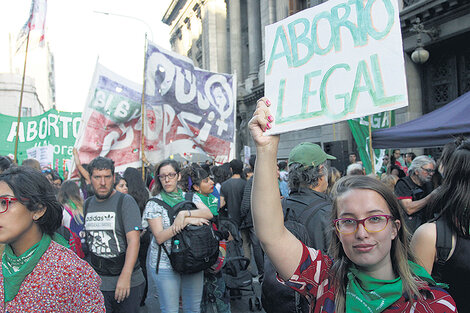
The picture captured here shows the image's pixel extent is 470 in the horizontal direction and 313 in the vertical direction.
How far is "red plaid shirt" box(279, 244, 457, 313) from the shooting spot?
150 cm

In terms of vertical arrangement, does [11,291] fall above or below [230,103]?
below

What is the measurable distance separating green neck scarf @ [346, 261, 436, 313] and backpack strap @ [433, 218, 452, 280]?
20.6 inches

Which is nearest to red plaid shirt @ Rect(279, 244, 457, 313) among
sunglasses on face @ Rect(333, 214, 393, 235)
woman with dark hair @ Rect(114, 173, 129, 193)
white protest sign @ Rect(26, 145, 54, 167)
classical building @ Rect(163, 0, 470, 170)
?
sunglasses on face @ Rect(333, 214, 393, 235)

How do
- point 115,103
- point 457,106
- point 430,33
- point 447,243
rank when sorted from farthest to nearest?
1. point 430,33
2. point 115,103
3. point 457,106
4. point 447,243

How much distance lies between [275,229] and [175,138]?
6.24 metres

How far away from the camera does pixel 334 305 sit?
1.61m

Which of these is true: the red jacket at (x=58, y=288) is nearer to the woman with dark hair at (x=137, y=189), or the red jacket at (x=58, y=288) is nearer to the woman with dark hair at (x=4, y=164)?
the woman with dark hair at (x=4, y=164)

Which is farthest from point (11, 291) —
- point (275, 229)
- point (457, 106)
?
point (457, 106)

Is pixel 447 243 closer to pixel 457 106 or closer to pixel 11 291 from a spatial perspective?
pixel 11 291

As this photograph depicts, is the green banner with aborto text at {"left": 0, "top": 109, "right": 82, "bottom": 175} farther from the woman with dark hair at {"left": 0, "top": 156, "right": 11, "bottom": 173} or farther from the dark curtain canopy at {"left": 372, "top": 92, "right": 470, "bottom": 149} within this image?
the dark curtain canopy at {"left": 372, "top": 92, "right": 470, "bottom": 149}

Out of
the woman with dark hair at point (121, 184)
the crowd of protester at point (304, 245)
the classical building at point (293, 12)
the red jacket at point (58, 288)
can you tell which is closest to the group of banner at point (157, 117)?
the woman with dark hair at point (121, 184)

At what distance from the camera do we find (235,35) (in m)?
31.3

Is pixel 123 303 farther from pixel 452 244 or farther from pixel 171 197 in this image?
pixel 452 244

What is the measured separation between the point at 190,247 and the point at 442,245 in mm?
2297
